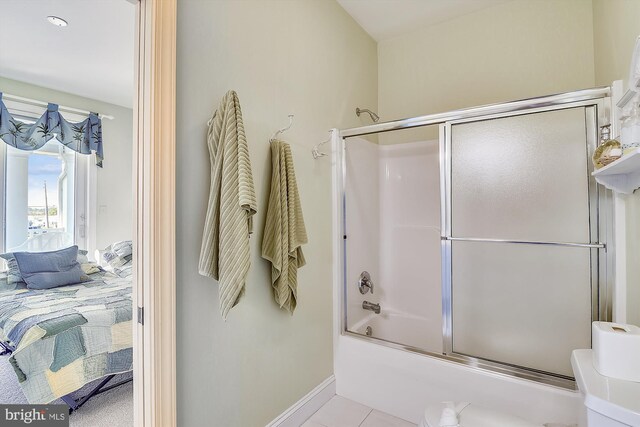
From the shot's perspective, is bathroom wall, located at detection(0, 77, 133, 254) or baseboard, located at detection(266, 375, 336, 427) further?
bathroom wall, located at detection(0, 77, 133, 254)

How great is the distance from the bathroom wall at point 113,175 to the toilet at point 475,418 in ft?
12.9

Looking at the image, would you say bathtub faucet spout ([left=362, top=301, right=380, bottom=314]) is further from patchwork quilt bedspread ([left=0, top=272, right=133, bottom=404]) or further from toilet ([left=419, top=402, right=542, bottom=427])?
patchwork quilt bedspread ([left=0, top=272, right=133, bottom=404])

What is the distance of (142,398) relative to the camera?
1.14m

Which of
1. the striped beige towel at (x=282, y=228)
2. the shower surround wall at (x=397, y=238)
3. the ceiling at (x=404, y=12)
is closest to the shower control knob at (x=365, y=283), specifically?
the shower surround wall at (x=397, y=238)

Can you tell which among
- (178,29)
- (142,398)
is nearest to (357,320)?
(142,398)

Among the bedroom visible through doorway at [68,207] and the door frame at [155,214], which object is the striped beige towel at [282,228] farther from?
the bedroom visible through doorway at [68,207]

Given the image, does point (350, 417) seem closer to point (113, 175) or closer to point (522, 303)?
point (522, 303)

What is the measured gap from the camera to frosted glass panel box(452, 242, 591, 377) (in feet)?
5.52

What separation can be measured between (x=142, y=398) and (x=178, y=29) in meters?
1.40

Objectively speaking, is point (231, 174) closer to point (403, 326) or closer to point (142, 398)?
point (142, 398)

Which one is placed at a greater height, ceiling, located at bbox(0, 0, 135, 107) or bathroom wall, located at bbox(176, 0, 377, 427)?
ceiling, located at bbox(0, 0, 135, 107)

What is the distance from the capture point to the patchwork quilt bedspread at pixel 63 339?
1739mm

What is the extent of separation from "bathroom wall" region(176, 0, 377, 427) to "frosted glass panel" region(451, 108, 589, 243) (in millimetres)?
864

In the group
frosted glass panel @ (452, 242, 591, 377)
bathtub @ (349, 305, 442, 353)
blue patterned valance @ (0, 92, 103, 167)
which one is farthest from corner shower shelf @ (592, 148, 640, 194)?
blue patterned valance @ (0, 92, 103, 167)
